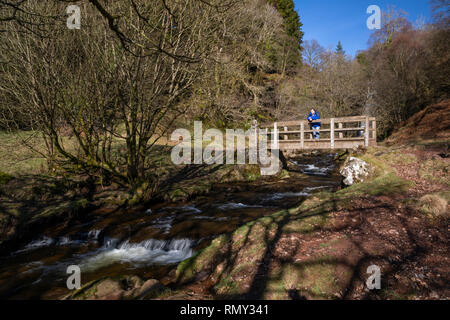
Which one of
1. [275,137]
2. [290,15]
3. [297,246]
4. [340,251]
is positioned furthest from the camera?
[290,15]

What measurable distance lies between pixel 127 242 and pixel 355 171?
24.7 ft

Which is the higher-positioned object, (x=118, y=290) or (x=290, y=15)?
(x=290, y=15)

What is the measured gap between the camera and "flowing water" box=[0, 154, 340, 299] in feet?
17.7

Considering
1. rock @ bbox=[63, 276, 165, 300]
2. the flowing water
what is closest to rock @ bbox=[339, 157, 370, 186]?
the flowing water

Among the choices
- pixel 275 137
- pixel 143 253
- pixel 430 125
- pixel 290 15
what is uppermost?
pixel 290 15

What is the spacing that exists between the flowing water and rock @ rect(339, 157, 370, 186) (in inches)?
81.5

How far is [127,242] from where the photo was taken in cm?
702

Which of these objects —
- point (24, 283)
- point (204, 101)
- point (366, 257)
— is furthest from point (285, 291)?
point (204, 101)

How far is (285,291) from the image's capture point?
141 inches

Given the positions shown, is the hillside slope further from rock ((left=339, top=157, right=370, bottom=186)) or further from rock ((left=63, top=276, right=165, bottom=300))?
rock ((left=63, top=276, right=165, bottom=300))

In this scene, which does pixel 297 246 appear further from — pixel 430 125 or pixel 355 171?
pixel 430 125

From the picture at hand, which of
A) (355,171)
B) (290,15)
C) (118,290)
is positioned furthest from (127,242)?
(290,15)

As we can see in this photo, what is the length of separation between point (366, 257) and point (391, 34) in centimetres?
3813
